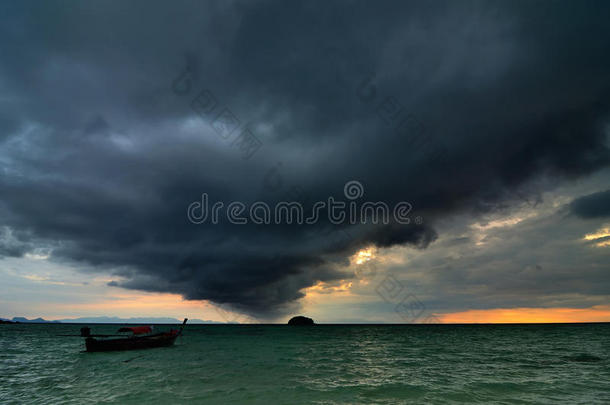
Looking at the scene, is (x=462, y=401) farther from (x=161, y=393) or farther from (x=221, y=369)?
(x=221, y=369)

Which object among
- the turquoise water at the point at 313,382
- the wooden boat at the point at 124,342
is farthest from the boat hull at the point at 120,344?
the turquoise water at the point at 313,382

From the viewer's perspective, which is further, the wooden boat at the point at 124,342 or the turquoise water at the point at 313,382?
the wooden boat at the point at 124,342

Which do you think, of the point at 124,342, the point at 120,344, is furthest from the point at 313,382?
the point at 120,344

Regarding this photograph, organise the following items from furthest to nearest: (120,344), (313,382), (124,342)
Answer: (124,342) < (120,344) < (313,382)

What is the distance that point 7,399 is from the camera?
20.4 meters

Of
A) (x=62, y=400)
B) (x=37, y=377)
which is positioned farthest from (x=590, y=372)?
(x=37, y=377)

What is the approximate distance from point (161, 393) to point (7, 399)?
382 inches

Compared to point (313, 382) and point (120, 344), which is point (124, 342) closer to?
point (120, 344)

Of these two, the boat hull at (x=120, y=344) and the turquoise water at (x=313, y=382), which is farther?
the boat hull at (x=120, y=344)

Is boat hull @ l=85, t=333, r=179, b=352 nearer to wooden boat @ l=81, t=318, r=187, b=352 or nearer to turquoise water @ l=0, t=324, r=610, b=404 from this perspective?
wooden boat @ l=81, t=318, r=187, b=352

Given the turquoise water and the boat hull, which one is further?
the boat hull

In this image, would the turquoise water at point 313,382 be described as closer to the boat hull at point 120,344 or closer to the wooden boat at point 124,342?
the wooden boat at point 124,342

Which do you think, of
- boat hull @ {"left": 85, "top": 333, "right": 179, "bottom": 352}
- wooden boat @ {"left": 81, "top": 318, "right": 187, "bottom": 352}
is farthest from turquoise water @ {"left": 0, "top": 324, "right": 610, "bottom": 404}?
boat hull @ {"left": 85, "top": 333, "right": 179, "bottom": 352}

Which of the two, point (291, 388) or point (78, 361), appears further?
point (78, 361)
